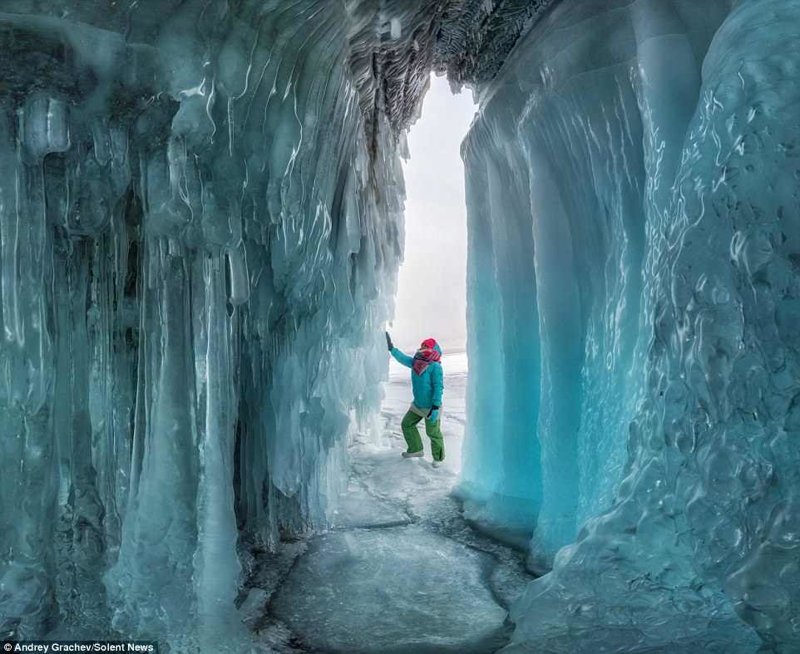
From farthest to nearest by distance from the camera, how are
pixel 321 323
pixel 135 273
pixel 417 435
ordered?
pixel 417 435, pixel 321 323, pixel 135 273

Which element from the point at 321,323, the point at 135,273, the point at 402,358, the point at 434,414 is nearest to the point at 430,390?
the point at 434,414

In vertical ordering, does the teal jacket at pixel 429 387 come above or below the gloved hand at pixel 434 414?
above

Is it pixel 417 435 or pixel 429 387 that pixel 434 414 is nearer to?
pixel 429 387

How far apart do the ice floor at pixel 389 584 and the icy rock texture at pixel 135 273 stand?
539mm

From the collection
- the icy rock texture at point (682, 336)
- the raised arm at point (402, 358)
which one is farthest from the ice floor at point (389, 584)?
the raised arm at point (402, 358)

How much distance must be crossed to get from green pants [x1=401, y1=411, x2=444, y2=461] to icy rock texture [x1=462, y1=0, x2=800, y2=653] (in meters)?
2.57

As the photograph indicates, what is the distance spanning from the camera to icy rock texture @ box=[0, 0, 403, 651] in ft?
8.04

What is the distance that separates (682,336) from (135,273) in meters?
2.64

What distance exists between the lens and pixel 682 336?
88.5 inches

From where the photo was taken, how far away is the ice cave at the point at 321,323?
210cm

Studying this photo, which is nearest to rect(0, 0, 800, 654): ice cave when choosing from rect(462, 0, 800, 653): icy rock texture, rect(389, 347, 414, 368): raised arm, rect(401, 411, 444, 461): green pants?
rect(462, 0, 800, 653): icy rock texture

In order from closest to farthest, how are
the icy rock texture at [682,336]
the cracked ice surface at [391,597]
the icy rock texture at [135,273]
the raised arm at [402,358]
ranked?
the icy rock texture at [682,336] → the icy rock texture at [135,273] → the cracked ice surface at [391,597] → the raised arm at [402,358]
